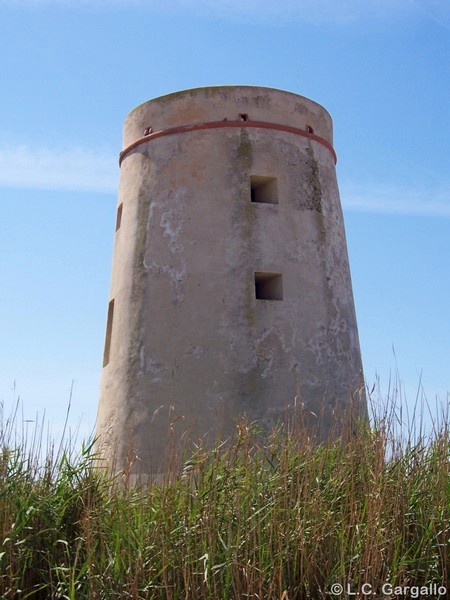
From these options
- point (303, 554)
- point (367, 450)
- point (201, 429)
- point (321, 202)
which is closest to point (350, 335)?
point (321, 202)

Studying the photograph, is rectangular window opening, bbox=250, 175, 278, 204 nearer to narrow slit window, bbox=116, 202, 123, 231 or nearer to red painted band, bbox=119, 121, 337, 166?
red painted band, bbox=119, 121, 337, 166

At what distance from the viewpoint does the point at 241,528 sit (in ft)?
18.2

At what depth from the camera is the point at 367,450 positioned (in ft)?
20.6

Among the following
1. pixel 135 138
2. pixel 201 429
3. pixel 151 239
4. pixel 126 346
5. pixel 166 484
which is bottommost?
pixel 166 484

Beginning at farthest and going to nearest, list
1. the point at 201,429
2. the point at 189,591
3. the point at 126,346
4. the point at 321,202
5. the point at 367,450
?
the point at 321,202, the point at 126,346, the point at 201,429, the point at 367,450, the point at 189,591

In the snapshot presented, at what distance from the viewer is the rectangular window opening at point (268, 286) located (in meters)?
10.5

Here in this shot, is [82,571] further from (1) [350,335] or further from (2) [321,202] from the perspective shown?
(2) [321,202]

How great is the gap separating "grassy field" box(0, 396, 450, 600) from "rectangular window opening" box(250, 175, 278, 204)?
5.19 metres

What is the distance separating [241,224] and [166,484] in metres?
5.03

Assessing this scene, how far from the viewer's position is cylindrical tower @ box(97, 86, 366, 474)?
9.91m

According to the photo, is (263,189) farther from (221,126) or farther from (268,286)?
(268,286)

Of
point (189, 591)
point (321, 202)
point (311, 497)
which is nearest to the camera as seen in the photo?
point (189, 591)

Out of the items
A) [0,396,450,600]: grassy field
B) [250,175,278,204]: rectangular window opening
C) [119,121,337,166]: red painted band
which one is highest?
[119,121,337,166]: red painted band

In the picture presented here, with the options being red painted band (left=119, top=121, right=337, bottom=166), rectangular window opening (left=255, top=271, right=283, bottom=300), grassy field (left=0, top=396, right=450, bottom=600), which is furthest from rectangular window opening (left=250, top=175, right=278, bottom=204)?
grassy field (left=0, top=396, right=450, bottom=600)
